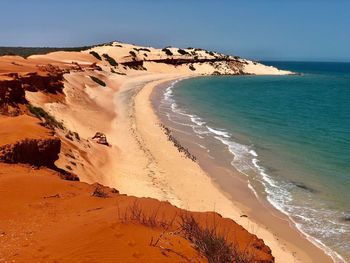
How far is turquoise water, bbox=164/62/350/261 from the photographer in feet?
52.0

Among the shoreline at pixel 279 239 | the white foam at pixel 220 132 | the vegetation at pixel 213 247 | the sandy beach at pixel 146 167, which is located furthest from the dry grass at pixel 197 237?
the white foam at pixel 220 132

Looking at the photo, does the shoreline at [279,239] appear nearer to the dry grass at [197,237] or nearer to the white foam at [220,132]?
the dry grass at [197,237]

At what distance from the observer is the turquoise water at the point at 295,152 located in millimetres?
15842

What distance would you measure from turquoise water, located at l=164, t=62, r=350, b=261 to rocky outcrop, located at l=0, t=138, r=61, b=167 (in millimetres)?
8874

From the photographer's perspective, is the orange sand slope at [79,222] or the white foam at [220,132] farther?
the white foam at [220,132]

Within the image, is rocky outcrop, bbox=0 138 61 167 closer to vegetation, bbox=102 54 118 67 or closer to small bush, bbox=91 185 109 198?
small bush, bbox=91 185 109 198

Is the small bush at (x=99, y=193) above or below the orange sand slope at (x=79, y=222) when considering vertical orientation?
below

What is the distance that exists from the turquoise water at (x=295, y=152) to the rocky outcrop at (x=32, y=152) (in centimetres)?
887

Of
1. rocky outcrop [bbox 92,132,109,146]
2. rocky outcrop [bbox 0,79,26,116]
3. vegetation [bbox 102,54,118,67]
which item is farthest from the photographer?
vegetation [bbox 102,54,118,67]

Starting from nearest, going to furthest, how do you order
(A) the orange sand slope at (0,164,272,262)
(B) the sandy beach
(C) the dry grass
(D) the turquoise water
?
(A) the orange sand slope at (0,164,272,262) → (C) the dry grass → (B) the sandy beach → (D) the turquoise water

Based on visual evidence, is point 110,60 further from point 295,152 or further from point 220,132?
point 295,152

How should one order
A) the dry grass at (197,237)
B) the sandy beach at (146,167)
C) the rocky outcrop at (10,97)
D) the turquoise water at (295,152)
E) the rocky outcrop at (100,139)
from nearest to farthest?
the dry grass at (197,237), the sandy beach at (146,167), the turquoise water at (295,152), the rocky outcrop at (10,97), the rocky outcrop at (100,139)

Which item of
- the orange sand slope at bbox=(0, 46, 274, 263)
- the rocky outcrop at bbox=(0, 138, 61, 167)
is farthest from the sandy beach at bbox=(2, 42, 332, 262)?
the orange sand slope at bbox=(0, 46, 274, 263)

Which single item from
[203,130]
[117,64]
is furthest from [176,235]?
[117,64]
